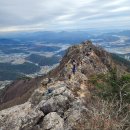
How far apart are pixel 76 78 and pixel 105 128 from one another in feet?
97.2

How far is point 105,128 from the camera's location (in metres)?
23.9

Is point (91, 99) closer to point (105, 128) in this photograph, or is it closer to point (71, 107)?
point (71, 107)

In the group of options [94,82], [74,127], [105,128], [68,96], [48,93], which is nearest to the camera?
[105,128]

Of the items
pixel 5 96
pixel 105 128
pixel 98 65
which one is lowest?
pixel 5 96

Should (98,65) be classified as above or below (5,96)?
above

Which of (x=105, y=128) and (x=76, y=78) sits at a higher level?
(x=105, y=128)

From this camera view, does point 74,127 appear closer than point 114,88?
Yes

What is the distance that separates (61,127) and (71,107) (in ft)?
16.0

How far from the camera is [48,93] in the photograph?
41.8m

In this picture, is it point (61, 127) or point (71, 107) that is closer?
point (61, 127)

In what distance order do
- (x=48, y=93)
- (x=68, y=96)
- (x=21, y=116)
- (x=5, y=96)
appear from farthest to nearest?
1. (x=5, y=96)
2. (x=48, y=93)
3. (x=68, y=96)
4. (x=21, y=116)

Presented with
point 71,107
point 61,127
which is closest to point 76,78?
point 71,107

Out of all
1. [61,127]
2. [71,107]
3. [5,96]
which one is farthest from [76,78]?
[5,96]

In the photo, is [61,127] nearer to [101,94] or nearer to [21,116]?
[21,116]
